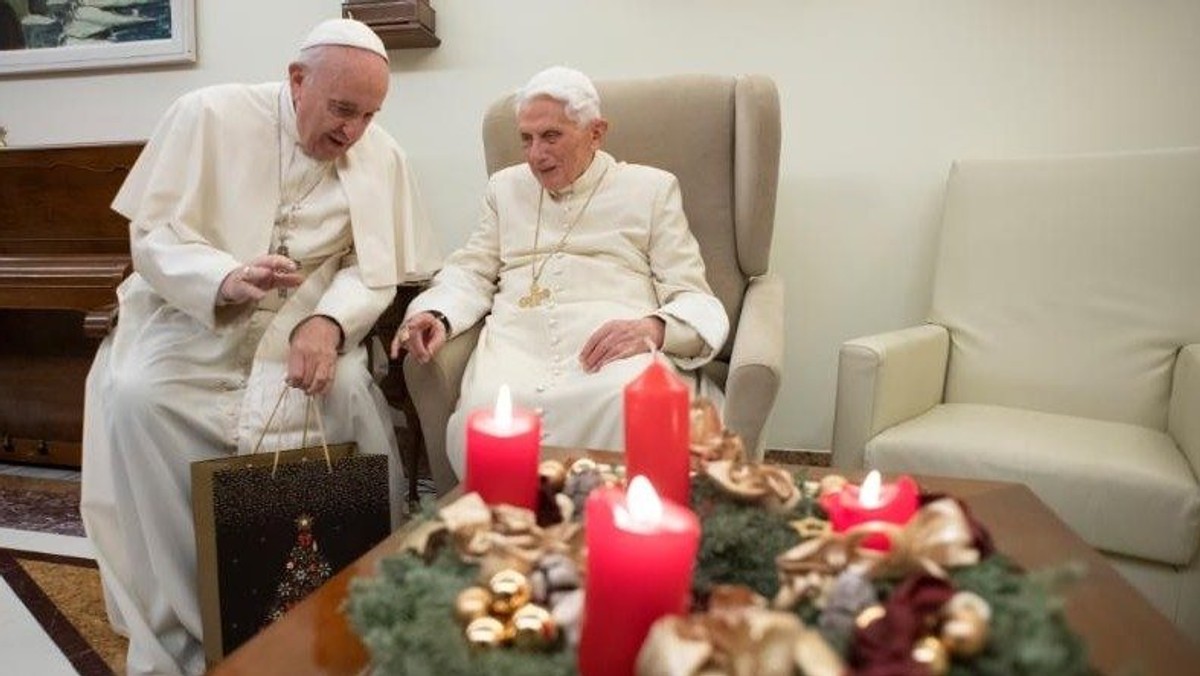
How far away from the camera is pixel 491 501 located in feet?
2.60

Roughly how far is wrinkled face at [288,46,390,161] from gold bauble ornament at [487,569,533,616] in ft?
4.32

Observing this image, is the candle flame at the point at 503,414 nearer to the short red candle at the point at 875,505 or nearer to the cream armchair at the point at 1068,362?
the short red candle at the point at 875,505

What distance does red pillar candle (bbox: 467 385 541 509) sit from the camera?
0.78m

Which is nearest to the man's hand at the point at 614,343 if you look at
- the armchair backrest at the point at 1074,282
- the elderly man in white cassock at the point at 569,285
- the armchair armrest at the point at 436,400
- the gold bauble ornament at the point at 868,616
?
the elderly man in white cassock at the point at 569,285

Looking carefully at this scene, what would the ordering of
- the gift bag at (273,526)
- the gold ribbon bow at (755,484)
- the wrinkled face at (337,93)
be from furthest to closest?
the wrinkled face at (337,93)
the gift bag at (273,526)
the gold ribbon bow at (755,484)

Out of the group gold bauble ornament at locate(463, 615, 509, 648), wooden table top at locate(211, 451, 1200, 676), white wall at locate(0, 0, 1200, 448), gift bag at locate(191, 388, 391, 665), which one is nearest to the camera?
gold bauble ornament at locate(463, 615, 509, 648)

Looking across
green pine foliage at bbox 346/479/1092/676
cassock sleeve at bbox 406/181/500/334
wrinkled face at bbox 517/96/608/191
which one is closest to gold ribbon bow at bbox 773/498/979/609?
green pine foliage at bbox 346/479/1092/676

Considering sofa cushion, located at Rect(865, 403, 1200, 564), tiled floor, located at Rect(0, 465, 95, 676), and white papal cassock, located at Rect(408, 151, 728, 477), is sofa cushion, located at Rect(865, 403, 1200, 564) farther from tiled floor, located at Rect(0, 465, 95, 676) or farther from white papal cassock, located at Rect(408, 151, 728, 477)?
tiled floor, located at Rect(0, 465, 95, 676)

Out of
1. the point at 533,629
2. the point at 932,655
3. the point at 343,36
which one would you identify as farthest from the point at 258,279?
the point at 932,655

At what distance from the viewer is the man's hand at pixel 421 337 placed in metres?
1.64

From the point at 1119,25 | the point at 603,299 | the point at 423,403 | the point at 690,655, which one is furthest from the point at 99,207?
the point at 1119,25

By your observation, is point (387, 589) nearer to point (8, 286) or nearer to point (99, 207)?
point (8, 286)

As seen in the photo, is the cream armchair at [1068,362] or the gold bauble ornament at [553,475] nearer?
the gold bauble ornament at [553,475]

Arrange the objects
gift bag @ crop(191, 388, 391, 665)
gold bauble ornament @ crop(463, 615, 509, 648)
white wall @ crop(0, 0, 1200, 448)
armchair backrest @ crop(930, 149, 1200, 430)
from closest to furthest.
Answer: gold bauble ornament @ crop(463, 615, 509, 648) < gift bag @ crop(191, 388, 391, 665) < armchair backrest @ crop(930, 149, 1200, 430) < white wall @ crop(0, 0, 1200, 448)
